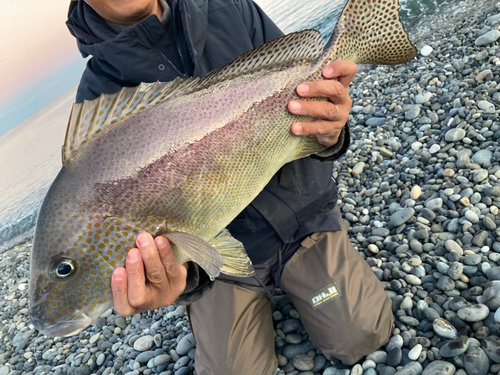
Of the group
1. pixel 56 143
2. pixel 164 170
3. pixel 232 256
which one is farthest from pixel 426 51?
pixel 56 143

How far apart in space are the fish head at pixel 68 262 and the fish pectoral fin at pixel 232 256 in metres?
0.60

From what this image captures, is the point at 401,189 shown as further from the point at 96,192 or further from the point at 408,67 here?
the point at 408,67

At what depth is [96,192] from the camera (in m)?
1.78

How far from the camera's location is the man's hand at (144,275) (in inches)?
69.4

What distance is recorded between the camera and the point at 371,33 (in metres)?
2.40

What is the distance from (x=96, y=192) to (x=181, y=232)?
19.2 inches

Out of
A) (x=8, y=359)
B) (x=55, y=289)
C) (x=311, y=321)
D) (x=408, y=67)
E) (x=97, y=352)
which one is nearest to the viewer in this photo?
(x=55, y=289)

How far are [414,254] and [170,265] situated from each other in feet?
7.26

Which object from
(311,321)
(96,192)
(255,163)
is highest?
(96,192)

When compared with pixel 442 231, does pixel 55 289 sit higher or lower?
higher

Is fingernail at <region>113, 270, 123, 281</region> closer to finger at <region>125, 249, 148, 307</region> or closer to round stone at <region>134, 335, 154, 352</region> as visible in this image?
finger at <region>125, 249, 148, 307</region>

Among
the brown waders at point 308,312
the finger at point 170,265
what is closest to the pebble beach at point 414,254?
the brown waders at point 308,312

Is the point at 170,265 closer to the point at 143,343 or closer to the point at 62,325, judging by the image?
the point at 62,325

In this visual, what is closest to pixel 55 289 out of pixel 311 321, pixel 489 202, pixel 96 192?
pixel 96 192
